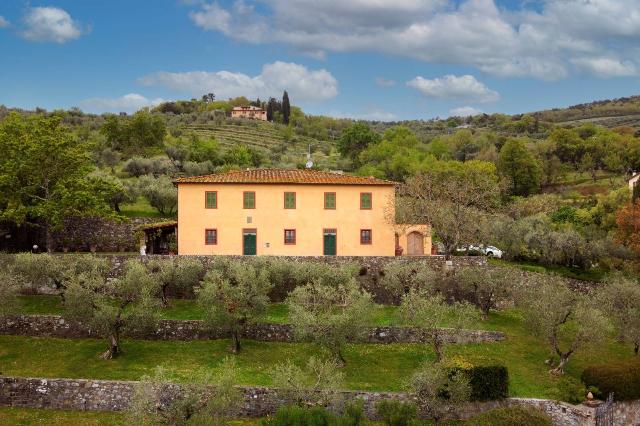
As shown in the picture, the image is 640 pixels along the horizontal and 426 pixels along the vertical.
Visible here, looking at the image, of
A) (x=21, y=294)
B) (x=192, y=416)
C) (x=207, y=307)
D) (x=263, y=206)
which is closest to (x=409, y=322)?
(x=207, y=307)

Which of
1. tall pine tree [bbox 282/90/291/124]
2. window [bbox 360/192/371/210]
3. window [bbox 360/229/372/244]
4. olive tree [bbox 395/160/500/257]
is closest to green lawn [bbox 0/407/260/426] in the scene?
window [bbox 360/229/372/244]

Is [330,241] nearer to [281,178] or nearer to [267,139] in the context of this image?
[281,178]

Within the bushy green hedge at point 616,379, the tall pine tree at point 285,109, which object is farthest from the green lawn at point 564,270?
the tall pine tree at point 285,109

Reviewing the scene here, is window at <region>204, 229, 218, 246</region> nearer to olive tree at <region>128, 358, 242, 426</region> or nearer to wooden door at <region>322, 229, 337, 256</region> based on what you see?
wooden door at <region>322, 229, 337, 256</region>

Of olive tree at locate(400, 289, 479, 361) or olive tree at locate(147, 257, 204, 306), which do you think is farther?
olive tree at locate(147, 257, 204, 306)

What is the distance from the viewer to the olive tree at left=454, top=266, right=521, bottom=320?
32281 mm

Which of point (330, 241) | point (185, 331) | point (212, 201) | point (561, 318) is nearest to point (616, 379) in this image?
point (561, 318)

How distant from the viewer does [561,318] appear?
26.6 m

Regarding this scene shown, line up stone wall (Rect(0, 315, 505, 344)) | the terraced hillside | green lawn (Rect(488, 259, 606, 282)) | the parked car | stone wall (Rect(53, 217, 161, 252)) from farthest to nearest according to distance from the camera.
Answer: the terraced hillside < the parked car < stone wall (Rect(53, 217, 161, 252)) < green lawn (Rect(488, 259, 606, 282)) < stone wall (Rect(0, 315, 505, 344))

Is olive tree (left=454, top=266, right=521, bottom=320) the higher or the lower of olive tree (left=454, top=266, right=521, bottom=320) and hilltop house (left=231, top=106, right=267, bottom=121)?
the lower

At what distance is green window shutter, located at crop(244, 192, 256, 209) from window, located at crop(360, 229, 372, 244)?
757 cm

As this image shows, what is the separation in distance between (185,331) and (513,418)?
15.9 metres

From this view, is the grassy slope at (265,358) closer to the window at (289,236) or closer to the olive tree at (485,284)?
the olive tree at (485,284)

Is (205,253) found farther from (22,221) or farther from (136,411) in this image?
(136,411)
